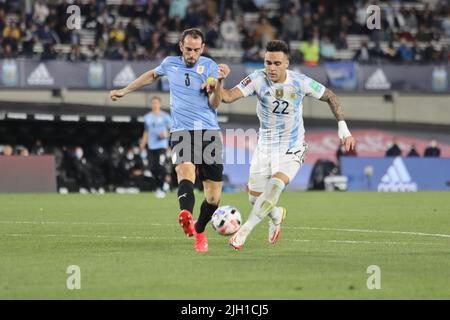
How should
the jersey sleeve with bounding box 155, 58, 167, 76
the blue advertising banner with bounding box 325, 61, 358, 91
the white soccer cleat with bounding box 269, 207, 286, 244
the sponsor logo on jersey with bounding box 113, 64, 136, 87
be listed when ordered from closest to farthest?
the jersey sleeve with bounding box 155, 58, 167, 76 < the white soccer cleat with bounding box 269, 207, 286, 244 < the sponsor logo on jersey with bounding box 113, 64, 136, 87 < the blue advertising banner with bounding box 325, 61, 358, 91

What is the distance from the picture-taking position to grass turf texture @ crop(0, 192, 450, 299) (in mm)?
9543

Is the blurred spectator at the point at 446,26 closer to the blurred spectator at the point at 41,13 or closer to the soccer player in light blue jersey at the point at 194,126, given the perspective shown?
the blurred spectator at the point at 41,13

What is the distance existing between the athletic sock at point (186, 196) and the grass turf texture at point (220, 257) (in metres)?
0.51

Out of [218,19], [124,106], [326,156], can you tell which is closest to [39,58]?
[124,106]

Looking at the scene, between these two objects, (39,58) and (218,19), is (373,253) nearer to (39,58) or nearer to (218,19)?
(39,58)

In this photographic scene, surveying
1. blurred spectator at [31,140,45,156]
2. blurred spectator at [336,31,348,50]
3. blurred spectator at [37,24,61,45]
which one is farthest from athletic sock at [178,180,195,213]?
blurred spectator at [336,31,348,50]

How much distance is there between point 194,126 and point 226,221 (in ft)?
3.87

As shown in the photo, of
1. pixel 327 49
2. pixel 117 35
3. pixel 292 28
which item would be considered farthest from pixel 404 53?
pixel 117 35

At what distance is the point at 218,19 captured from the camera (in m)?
39.2

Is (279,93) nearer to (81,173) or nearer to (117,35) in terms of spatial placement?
(81,173)

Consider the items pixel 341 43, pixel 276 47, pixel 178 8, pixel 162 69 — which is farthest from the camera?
pixel 341 43

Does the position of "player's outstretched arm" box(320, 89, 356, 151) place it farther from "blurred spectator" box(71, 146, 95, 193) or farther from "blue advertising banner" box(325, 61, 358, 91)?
"blue advertising banner" box(325, 61, 358, 91)

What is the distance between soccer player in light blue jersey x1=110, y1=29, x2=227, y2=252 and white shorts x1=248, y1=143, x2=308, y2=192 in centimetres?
44

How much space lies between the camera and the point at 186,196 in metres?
13.2
